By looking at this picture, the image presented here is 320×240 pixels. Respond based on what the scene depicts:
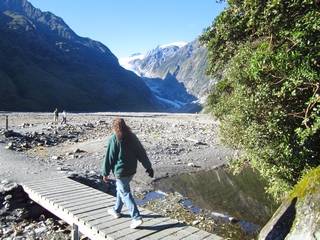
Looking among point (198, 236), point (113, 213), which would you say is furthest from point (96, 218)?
point (198, 236)

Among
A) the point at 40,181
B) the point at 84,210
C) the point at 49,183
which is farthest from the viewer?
the point at 40,181

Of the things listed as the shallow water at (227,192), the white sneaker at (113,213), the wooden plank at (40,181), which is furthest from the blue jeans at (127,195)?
the shallow water at (227,192)

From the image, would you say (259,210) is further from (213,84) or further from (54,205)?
(54,205)

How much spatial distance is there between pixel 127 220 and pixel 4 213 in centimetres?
651

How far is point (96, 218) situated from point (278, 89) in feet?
21.6

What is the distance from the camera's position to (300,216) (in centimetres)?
868

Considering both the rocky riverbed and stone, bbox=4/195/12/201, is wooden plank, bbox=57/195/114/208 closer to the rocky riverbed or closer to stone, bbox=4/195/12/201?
the rocky riverbed

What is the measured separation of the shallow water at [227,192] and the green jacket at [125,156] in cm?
977

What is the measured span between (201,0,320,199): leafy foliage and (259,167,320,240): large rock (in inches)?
79.1

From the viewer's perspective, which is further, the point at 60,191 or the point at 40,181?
the point at 40,181

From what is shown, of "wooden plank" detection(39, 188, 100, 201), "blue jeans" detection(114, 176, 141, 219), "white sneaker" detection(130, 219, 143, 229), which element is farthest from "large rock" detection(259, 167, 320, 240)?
"wooden plank" detection(39, 188, 100, 201)

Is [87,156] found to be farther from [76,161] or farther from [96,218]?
[96,218]

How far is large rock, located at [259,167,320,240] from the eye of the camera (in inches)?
324

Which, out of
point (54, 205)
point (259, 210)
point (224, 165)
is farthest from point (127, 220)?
point (224, 165)
